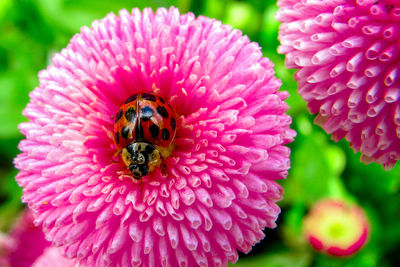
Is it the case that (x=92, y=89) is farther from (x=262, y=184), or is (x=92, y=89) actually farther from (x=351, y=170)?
(x=351, y=170)

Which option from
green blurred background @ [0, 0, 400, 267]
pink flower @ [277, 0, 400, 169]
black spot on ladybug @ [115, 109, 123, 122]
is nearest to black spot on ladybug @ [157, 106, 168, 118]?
black spot on ladybug @ [115, 109, 123, 122]

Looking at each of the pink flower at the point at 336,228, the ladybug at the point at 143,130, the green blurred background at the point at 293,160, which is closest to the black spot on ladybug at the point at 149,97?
the ladybug at the point at 143,130

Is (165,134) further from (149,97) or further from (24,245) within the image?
(24,245)

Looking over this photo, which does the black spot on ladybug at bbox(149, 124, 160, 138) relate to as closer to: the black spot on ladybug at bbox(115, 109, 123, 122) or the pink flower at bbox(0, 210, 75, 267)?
the black spot on ladybug at bbox(115, 109, 123, 122)

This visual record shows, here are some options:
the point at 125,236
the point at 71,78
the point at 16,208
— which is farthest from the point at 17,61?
the point at 125,236

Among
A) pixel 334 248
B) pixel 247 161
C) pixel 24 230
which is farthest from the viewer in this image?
pixel 24 230
